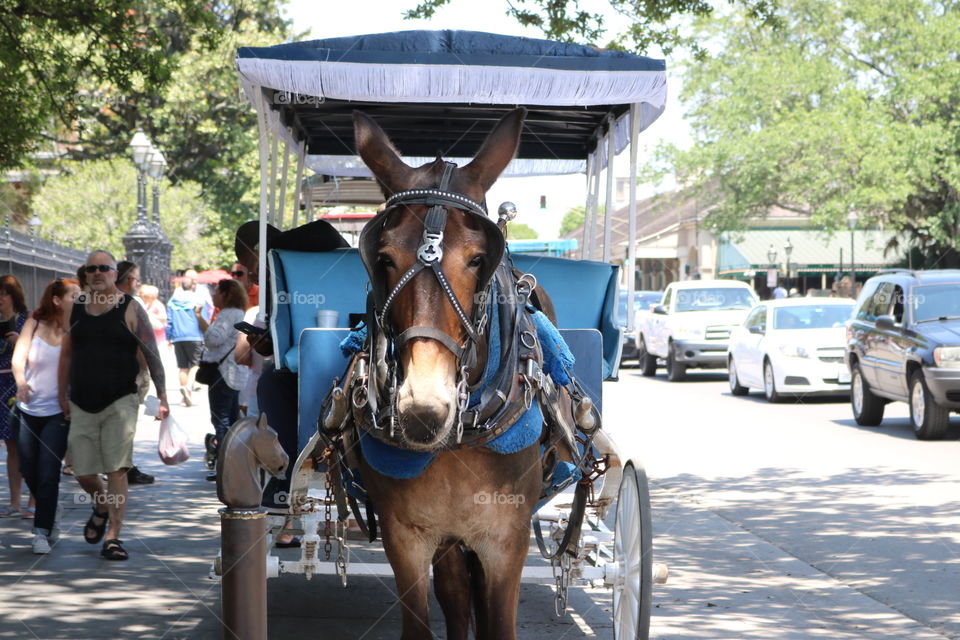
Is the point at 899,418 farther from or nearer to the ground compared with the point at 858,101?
nearer to the ground

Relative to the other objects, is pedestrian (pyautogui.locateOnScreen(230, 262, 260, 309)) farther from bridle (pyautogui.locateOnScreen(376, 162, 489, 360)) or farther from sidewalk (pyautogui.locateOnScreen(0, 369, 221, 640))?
bridle (pyautogui.locateOnScreen(376, 162, 489, 360))

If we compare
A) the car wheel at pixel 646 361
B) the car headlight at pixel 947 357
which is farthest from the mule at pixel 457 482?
the car wheel at pixel 646 361

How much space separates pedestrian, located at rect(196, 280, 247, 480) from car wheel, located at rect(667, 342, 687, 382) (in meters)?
15.2

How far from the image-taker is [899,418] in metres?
17.5

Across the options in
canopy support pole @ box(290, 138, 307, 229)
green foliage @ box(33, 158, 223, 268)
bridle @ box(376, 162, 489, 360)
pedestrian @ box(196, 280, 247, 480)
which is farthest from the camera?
green foliage @ box(33, 158, 223, 268)

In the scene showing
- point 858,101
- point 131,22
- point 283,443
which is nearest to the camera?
point 283,443

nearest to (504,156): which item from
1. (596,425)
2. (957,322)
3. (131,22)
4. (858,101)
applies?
(596,425)

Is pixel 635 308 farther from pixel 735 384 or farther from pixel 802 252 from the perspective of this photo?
pixel 802 252

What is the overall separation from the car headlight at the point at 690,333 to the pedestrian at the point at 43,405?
1759 centimetres

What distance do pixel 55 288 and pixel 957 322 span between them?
10.6m

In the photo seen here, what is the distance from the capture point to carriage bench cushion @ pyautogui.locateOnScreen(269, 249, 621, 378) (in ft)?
21.3

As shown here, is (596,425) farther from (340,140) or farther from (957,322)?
(957,322)

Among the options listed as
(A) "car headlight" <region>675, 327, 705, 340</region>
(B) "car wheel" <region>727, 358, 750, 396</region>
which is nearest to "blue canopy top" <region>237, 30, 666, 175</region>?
(B) "car wheel" <region>727, 358, 750, 396</region>

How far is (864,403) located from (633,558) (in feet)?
37.4
